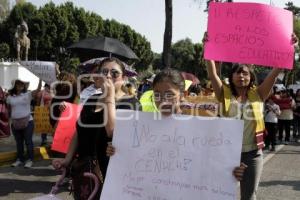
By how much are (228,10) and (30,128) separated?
542 cm

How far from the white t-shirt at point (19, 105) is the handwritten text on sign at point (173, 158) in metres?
5.71

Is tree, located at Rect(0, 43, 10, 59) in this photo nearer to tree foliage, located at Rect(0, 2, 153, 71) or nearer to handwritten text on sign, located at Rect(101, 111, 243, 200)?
tree foliage, located at Rect(0, 2, 153, 71)

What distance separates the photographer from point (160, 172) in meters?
2.74

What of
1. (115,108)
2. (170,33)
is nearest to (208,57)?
(115,108)

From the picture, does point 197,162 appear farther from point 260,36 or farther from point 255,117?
point 260,36

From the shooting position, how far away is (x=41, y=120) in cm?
904

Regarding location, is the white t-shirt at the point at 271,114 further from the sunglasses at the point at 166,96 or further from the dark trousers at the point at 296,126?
the sunglasses at the point at 166,96

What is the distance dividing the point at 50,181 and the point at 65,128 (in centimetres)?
306

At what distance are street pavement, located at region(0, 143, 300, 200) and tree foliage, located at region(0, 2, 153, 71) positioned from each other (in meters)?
35.1

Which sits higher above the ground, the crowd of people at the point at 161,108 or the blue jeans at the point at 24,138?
the crowd of people at the point at 161,108

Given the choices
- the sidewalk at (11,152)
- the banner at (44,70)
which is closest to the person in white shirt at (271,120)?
the sidewalk at (11,152)

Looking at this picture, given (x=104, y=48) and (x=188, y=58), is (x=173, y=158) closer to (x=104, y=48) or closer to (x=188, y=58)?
(x=104, y=48)

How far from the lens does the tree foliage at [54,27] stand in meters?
46.3

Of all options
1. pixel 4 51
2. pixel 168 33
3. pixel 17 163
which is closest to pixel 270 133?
pixel 168 33
